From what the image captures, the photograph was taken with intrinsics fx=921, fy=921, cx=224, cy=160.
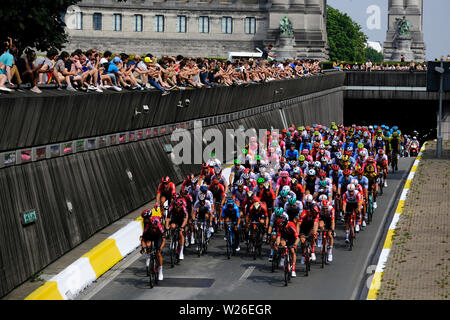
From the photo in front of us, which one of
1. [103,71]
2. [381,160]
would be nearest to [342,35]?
[381,160]

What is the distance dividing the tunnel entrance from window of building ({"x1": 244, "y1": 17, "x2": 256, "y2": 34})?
3585 cm

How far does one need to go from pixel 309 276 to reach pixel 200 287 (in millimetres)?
2819

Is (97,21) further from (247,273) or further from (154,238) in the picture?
(154,238)

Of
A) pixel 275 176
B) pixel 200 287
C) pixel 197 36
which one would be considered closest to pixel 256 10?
pixel 197 36

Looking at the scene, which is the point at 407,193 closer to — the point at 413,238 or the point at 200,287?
the point at 413,238

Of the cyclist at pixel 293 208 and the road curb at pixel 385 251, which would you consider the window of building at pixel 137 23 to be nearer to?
the road curb at pixel 385 251

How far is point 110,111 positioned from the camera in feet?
83.4

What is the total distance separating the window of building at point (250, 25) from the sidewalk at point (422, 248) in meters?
84.2

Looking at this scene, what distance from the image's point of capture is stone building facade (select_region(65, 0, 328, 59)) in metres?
117

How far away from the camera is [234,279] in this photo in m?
20.3

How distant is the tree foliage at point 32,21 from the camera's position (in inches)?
1262

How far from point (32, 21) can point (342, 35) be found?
141508mm

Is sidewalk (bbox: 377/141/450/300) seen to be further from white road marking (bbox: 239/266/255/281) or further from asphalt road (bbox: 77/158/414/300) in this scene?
white road marking (bbox: 239/266/255/281)

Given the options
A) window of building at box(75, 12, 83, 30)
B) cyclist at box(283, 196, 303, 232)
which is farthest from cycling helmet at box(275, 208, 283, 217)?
window of building at box(75, 12, 83, 30)
